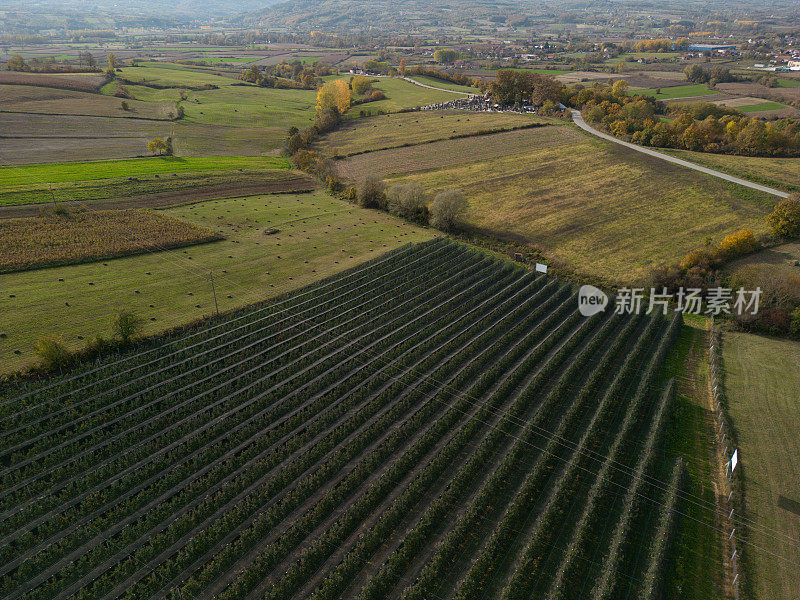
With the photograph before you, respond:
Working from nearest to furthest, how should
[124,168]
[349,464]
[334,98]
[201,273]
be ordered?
[349,464] → [201,273] → [124,168] → [334,98]

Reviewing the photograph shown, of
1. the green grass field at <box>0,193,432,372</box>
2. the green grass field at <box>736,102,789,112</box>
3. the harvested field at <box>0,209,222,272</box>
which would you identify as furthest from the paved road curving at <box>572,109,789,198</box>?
the harvested field at <box>0,209,222,272</box>

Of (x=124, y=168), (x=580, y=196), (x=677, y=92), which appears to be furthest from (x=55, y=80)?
(x=677, y=92)

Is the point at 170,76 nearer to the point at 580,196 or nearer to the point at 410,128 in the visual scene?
the point at 410,128

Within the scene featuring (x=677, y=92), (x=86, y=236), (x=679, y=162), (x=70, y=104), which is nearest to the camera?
(x=86, y=236)

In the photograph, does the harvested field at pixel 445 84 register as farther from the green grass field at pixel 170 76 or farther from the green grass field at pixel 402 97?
the green grass field at pixel 170 76

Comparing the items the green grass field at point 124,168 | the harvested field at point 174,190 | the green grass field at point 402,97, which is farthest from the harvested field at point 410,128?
the harvested field at point 174,190

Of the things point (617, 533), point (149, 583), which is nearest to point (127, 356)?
point (149, 583)

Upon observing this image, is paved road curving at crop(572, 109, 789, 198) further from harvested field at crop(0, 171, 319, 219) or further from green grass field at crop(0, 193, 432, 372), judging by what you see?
harvested field at crop(0, 171, 319, 219)
